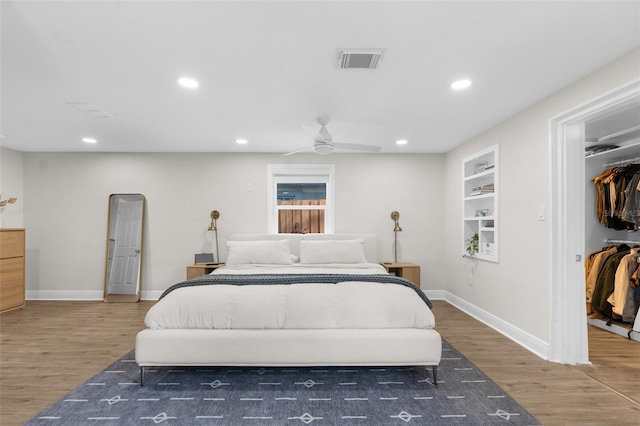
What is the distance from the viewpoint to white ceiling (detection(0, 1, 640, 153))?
1789 mm

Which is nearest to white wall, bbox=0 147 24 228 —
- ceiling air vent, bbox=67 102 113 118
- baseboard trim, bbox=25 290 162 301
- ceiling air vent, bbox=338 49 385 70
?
baseboard trim, bbox=25 290 162 301

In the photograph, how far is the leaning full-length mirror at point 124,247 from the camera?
5105 millimetres

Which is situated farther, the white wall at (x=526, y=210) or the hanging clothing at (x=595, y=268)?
the hanging clothing at (x=595, y=268)

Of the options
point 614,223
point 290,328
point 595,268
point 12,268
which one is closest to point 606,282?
point 595,268

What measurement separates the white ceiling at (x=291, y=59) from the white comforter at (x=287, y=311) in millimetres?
1669

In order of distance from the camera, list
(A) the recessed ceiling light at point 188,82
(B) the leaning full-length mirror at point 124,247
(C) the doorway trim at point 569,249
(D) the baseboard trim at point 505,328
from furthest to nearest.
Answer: (B) the leaning full-length mirror at point 124,247, (D) the baseboard trim at point 505,328, (C) the doorway trim at point 569,249, (A) the recessed ceiling light at point 188,82

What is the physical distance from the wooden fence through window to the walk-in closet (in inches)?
139

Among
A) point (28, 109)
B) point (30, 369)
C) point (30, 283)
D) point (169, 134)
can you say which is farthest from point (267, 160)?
point (30, 283)

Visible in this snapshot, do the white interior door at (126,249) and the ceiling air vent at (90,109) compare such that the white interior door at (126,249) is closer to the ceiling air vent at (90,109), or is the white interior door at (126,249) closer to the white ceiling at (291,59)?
the white ceiling at (291,59)

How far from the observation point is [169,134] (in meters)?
4.21

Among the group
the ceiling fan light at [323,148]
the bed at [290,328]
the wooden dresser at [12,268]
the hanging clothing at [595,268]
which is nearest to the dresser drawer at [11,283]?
the wooden dresser at [12,268]

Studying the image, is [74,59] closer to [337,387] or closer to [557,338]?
[337,387]

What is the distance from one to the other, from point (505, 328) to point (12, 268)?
6.18 meters

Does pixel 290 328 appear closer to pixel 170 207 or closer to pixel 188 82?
pixel 188 82
